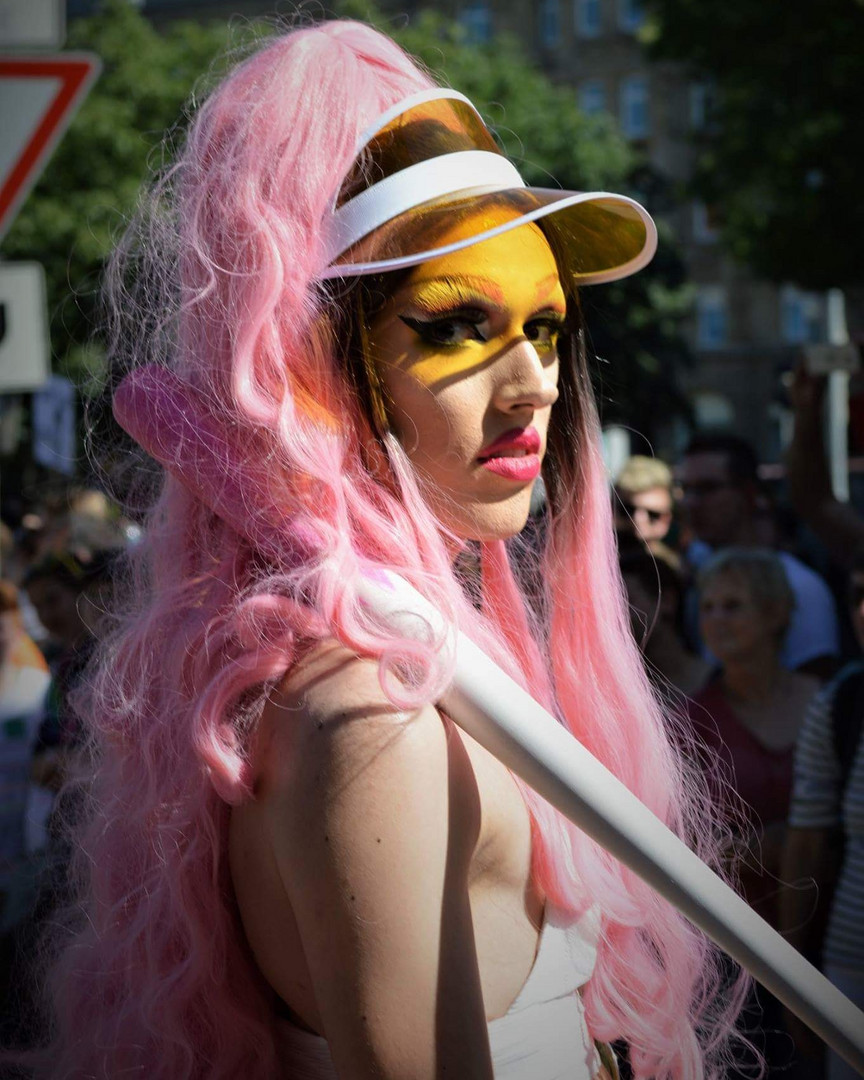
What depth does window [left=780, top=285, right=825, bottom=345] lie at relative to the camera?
1487 inches

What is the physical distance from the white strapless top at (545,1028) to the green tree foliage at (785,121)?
1336cm

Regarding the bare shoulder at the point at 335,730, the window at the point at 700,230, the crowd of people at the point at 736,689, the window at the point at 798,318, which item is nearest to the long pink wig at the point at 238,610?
the bare shoulder at the point at 335,730

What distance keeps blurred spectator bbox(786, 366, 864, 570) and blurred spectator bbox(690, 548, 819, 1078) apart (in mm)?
782

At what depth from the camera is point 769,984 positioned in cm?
122

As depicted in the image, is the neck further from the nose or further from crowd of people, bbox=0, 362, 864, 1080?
the nose

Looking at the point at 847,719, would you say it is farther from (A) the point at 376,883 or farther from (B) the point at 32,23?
(B) the point at 32,23

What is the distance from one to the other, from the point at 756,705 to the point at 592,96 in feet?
126

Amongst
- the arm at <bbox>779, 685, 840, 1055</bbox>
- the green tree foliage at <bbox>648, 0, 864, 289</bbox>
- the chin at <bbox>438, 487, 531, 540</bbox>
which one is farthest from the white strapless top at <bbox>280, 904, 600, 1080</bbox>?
the green tree foliage at <bbox>648, 0, 864, 289</bbox>

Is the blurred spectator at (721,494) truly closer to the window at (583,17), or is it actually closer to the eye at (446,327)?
the eye at (446,327)

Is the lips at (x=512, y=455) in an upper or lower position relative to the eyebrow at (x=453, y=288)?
lower

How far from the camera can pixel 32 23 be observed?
2.96 metres

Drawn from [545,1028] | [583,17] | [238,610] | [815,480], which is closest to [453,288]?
[238,610]

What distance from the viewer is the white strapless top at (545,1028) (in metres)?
1.29

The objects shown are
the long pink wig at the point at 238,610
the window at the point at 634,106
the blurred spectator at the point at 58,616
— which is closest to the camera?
the long pink wig at the point at 238,610
